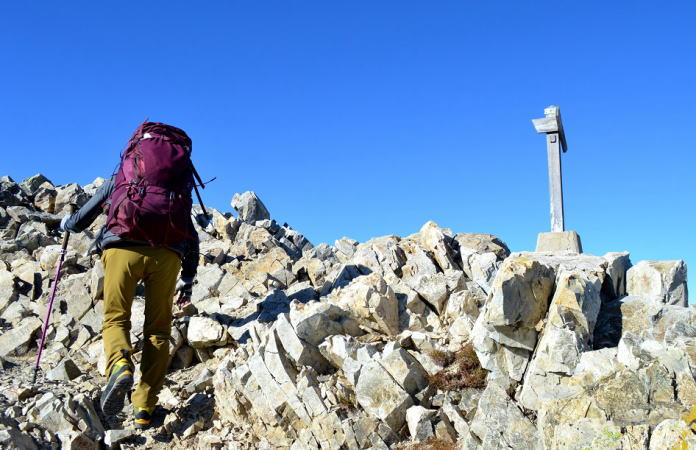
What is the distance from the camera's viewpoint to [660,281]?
10.8 meters

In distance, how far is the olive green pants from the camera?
9.89m

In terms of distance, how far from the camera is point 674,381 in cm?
732

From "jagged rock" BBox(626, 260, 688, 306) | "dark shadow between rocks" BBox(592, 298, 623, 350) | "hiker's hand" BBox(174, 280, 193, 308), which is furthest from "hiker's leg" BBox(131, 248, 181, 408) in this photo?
"jagged rock" BBox(626, 260, 688, 306)

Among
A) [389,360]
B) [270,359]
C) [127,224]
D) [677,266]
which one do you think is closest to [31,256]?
[127,224]

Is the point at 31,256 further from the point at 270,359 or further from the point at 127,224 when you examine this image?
the point at 270,359

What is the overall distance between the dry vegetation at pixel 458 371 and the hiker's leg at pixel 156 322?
4610 mm

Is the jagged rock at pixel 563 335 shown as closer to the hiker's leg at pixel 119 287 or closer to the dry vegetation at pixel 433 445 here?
the dry vegetation at pixel 433 445

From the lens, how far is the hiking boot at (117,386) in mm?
9297

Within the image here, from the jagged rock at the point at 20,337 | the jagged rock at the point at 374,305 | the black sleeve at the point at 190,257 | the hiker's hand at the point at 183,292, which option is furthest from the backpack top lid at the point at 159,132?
the jagged rock at the point at 20,337

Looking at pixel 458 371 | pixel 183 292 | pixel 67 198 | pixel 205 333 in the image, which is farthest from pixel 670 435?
pixel 67 198

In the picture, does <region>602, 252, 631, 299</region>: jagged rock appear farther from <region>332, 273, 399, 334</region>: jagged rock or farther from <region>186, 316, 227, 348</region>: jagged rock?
<region>186, 316, 227, 348</region>: jagged rock

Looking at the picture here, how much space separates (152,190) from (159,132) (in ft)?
4.16

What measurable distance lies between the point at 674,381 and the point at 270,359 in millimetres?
6278

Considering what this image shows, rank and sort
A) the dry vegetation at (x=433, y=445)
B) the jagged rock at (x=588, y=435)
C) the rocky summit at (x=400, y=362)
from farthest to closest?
the dry vegetation at (x=433, y=445) < the rocky summit at (x=400, y=362) < the jagged rock at (x=588, y=435)
